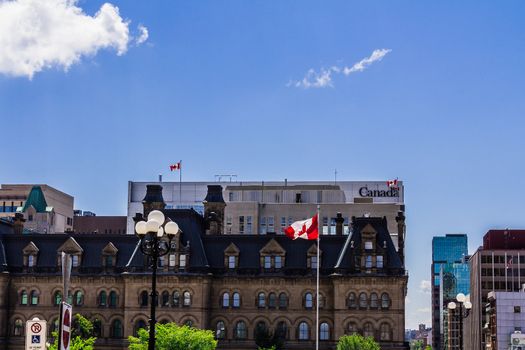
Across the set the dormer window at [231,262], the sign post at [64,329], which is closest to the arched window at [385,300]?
the dormer window at [231,262]

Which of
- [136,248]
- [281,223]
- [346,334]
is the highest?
[281,223]

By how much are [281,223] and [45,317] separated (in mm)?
80935

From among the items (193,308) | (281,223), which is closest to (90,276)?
(193,308)

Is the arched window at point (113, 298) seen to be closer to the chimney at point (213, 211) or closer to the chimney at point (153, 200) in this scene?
the chimney at point (153, 200)

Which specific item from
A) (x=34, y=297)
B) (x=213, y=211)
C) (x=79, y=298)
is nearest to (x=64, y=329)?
(x=79, y=298)

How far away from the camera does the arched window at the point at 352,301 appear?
4144 inches

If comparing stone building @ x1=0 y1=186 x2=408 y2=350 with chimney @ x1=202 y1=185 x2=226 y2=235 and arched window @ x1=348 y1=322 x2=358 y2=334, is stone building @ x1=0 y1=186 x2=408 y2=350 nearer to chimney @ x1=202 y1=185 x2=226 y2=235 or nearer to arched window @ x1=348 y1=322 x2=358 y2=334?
arched window @ x1=348 y1=322 x2=358 y2=334

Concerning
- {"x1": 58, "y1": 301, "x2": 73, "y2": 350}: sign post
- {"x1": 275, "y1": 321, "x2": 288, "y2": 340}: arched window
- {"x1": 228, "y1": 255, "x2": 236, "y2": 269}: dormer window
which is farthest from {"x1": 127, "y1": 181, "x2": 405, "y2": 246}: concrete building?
{"x1": 58, "y1": 301, "x2": 73, "y2": 350}: sign post

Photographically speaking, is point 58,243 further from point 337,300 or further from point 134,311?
point 337,300

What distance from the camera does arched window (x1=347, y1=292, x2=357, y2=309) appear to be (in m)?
105

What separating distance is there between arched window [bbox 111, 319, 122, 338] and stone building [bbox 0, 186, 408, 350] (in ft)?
0.40

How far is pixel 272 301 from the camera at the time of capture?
10838 cm

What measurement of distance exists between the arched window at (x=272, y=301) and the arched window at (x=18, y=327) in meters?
30.6

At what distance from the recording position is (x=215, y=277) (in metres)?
109
